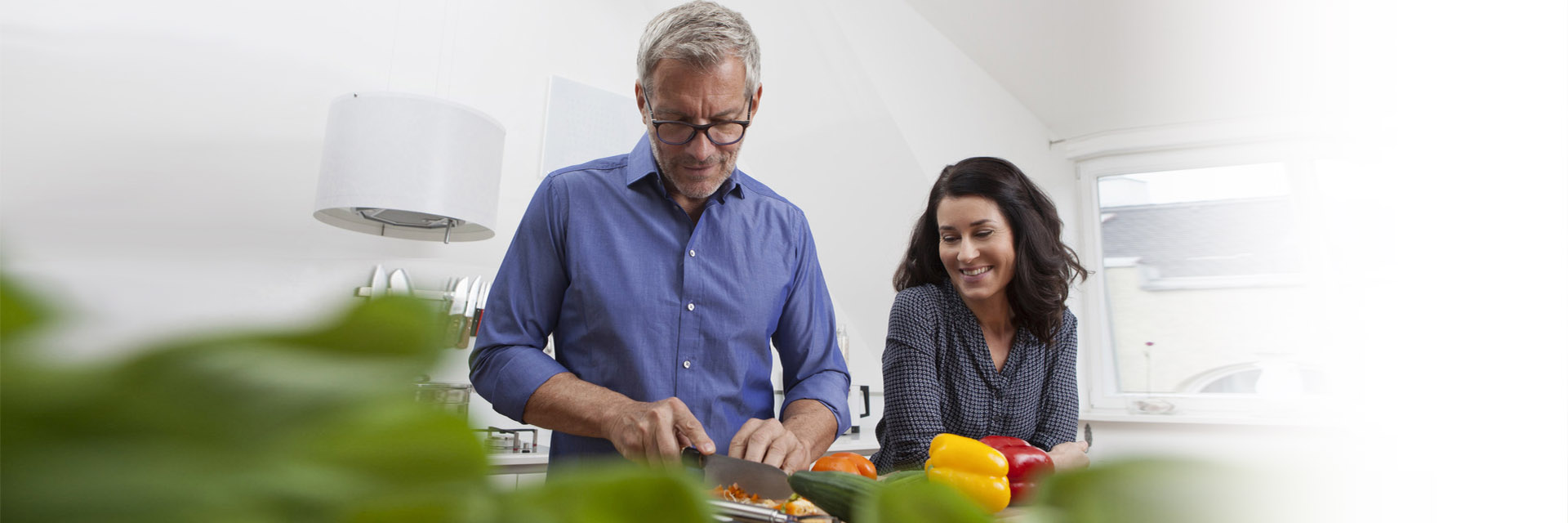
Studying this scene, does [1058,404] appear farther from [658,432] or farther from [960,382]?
[658,432]

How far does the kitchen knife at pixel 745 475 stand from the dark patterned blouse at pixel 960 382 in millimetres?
655

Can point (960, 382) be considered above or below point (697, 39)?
below

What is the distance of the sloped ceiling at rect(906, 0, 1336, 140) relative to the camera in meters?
3.82

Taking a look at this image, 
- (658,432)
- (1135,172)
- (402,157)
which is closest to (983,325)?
(658,432)

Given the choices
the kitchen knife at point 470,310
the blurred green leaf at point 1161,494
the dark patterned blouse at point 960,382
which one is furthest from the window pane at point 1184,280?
the blurred green leaf at point 1161,494

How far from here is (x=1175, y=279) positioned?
4.64m

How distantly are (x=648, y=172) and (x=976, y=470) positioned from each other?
0.66 metres

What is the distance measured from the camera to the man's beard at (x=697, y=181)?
1.22 meters

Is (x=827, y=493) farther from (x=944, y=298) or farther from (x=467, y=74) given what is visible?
(x=467, y=74)

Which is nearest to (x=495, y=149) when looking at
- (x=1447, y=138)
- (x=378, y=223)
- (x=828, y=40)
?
(x=378, y=223)

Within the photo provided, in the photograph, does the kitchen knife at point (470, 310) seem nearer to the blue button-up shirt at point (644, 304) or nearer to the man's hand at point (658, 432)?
the blue button-up shirt at point (644, 304)

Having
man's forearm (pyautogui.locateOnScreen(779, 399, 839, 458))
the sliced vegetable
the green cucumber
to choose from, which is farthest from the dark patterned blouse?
the green cucumber

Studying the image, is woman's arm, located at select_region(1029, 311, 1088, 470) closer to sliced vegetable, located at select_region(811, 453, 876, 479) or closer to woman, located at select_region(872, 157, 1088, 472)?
woman, located at select_region(872, 157, 1088, 472)

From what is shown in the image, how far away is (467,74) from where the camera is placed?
116 inches
